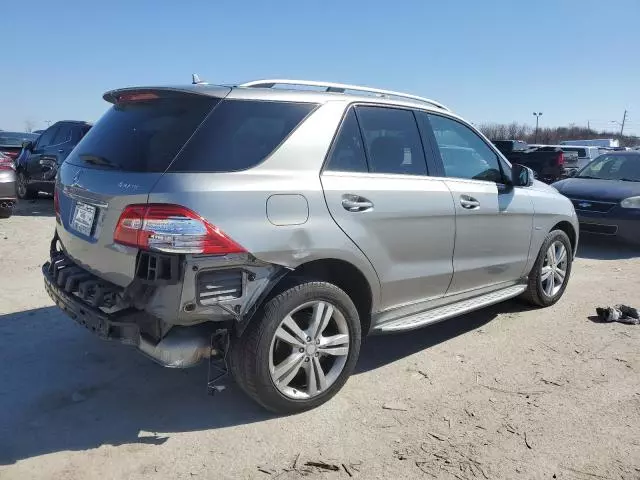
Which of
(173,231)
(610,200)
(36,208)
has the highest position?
(173,231)

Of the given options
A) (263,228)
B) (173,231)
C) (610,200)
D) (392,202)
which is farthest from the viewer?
(610,200)

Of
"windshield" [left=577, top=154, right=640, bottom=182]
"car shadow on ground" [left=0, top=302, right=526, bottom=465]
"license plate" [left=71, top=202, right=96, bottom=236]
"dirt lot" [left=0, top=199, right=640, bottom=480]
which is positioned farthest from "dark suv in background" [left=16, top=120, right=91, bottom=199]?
"windshield" [left=577, top=154, right=640, bottom=182]

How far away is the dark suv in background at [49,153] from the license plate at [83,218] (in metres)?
8.61

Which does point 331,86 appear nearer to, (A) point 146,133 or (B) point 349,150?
(B) point 349,150

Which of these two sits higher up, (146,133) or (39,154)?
(146,133)

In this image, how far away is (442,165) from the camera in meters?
4.14

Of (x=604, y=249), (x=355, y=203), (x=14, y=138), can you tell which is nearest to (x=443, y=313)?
(x=355, y=203)

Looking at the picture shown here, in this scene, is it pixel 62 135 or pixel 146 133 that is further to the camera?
pixel 62 135

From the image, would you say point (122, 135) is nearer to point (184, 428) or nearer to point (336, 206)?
point (336, 206)

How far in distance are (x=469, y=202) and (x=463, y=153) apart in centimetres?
48

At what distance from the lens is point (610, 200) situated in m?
8.77

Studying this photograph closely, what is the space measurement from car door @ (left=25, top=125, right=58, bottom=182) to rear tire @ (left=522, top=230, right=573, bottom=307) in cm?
1008

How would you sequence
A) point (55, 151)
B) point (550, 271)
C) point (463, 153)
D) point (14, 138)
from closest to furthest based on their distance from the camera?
point (463, 153) < point (550, 271) < point (55, 151) < point (14, 138)

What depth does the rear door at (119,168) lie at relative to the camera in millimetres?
2879
